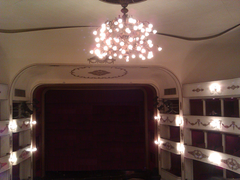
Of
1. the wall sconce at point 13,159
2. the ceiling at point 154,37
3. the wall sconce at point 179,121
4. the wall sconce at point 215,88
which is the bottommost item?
the wall sconce at point 13,159

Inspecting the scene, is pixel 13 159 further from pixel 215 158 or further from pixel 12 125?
pixel 215 158

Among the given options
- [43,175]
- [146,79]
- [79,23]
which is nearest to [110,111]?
[146,79]

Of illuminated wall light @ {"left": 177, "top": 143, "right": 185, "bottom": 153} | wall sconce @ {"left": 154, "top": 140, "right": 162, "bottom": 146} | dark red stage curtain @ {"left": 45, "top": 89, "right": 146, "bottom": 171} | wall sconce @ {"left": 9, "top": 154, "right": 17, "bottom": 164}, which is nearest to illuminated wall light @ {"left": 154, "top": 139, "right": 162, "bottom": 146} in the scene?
wall sconce @ {"left": 154, "top": 140, "right": 162, "bottom": 146}

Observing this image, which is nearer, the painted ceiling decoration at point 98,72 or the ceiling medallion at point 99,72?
the painted ceiling decoration at point 98,72

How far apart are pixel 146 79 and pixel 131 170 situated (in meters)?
4.90

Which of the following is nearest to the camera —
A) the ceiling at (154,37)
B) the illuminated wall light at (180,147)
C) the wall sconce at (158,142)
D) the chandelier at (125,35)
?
the chandelier at (125,35)

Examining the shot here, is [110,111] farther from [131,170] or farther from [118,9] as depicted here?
[118,9]

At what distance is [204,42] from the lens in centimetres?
589

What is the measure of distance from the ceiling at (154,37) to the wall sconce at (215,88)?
0.47 metres

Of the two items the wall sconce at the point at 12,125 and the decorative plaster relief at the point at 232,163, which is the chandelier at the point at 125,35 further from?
the wall sconce at the point at 12,125

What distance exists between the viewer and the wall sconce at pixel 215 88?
616 centimetres

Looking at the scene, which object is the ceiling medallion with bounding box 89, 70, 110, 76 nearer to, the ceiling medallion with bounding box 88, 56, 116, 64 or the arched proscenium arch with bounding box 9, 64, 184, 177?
the arched proscenium arch with bounding box 9, 64, 184, 177

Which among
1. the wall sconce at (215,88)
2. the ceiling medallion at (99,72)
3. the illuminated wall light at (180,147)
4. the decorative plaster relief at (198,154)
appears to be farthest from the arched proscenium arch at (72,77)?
the decorative plaster relief at (198,154)

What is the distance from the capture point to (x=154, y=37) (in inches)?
217
